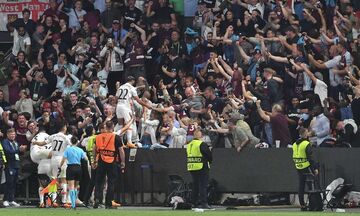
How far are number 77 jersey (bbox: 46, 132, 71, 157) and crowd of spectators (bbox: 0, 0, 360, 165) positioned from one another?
25.3 inches

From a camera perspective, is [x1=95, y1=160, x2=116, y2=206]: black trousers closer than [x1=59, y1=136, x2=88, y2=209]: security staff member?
Yes

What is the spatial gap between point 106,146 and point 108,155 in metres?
0.22

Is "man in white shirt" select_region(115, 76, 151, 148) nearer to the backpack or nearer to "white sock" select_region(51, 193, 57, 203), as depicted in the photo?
"white sock" select_region(51, 193, 57, 203)

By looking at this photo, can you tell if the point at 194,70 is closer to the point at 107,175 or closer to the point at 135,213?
the point at 107,175

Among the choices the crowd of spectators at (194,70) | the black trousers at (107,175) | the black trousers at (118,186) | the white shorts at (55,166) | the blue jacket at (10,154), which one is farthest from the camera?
the black trousers at (118,186)

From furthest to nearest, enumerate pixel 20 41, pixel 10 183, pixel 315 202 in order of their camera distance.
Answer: pixel 20 41 < pixel 10 183 < pixel 315 202

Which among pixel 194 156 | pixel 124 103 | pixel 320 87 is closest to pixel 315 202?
pixel 194 156

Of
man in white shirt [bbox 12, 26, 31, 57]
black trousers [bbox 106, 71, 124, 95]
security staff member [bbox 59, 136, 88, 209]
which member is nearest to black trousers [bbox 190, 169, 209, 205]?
security staff member [bbox 59, 136, 88, 209]

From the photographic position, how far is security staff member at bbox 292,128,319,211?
98.7 feet

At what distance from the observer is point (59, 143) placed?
3306 centimetres

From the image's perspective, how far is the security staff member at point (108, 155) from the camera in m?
30.7

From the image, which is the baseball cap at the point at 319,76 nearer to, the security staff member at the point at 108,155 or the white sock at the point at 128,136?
the white sock at the point at 128,136

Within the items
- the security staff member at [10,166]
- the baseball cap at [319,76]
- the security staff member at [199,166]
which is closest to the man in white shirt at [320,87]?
the baseball cap at [319,76]

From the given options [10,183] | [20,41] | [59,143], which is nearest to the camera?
[59,143]
